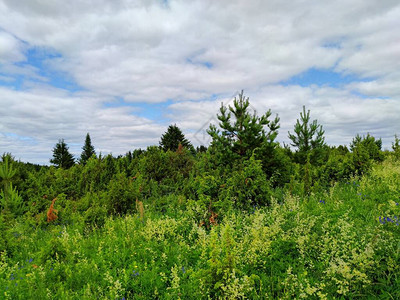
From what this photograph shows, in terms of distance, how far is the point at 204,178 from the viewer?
23.8ft

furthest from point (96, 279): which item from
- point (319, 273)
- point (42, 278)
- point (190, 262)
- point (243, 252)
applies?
point (319, 273)

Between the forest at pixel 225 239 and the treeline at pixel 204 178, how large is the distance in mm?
56

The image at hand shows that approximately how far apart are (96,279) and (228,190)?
3566 mm

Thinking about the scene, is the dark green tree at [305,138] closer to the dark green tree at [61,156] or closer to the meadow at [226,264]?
the meadow at [226,264]

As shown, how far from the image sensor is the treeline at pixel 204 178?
734 centimetres

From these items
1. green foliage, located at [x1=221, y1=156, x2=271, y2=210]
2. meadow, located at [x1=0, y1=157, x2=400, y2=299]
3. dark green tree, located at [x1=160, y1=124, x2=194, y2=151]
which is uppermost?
dark green tree, located at [x1=160, y1=124, x2=194, y2=151]

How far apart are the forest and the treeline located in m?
0.06

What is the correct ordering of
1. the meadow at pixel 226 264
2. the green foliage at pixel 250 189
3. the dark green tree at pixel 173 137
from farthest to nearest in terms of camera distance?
the dark green tree at pixel 173 137
the green foliage at pixel 250 189
the meadow at pixel 226 264

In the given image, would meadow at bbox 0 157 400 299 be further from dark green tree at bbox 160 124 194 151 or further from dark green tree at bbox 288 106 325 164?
dark green tree at bbox 160 124 194 151

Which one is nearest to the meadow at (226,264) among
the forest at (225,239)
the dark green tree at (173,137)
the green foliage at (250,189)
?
the forest at (225,239)

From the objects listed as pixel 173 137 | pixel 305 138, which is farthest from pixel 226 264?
pixel 173 137

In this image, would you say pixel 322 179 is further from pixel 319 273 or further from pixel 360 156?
pixel 319 273

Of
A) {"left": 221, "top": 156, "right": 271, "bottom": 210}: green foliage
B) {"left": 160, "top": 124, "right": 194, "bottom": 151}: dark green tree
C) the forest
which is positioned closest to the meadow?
the forest

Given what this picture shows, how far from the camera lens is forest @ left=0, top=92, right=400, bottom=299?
→ 11.4 ft
